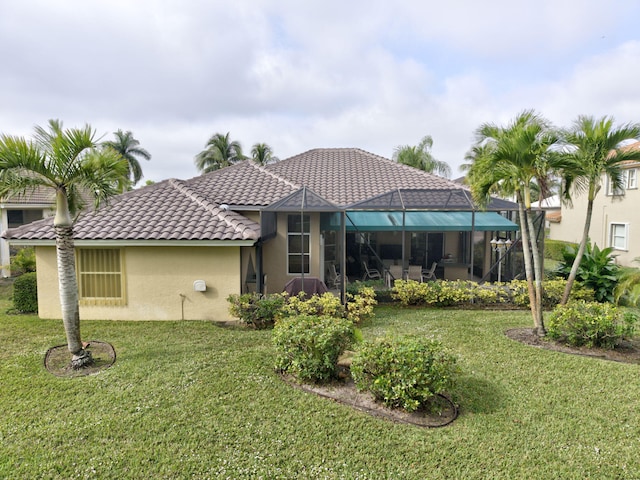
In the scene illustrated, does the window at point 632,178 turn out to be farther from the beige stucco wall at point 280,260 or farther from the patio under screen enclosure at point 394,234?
the beige stucco wall at point 280,260

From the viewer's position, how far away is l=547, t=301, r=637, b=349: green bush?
9750 millimetres

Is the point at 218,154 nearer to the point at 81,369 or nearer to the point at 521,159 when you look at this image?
the point at 81,369

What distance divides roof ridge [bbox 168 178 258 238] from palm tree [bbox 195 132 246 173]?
39.5 metres

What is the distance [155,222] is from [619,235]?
109 feet

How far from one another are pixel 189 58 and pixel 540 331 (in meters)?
14.9

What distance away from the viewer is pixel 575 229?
35906mm

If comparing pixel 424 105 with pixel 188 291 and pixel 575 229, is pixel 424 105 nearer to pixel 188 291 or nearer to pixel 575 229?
pixel 188 291

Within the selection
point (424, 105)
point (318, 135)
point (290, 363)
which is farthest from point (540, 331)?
point (318, 135)

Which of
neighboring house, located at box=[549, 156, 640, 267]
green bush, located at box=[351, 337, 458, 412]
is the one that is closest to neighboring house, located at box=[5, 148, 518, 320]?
green bush, located at box=[351, 337, 458, 412]

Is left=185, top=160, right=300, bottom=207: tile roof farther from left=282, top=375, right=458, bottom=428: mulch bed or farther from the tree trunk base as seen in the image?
left=282, top=375, right=458, bottom=428: mulch bed

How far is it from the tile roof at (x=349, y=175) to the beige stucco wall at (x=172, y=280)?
821cm

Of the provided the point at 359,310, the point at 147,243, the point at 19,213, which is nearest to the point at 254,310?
the point at 359,310

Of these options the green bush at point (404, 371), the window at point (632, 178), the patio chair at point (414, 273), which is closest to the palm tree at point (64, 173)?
the green bush at point (404, 371)

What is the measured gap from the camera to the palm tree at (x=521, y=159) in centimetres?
998
